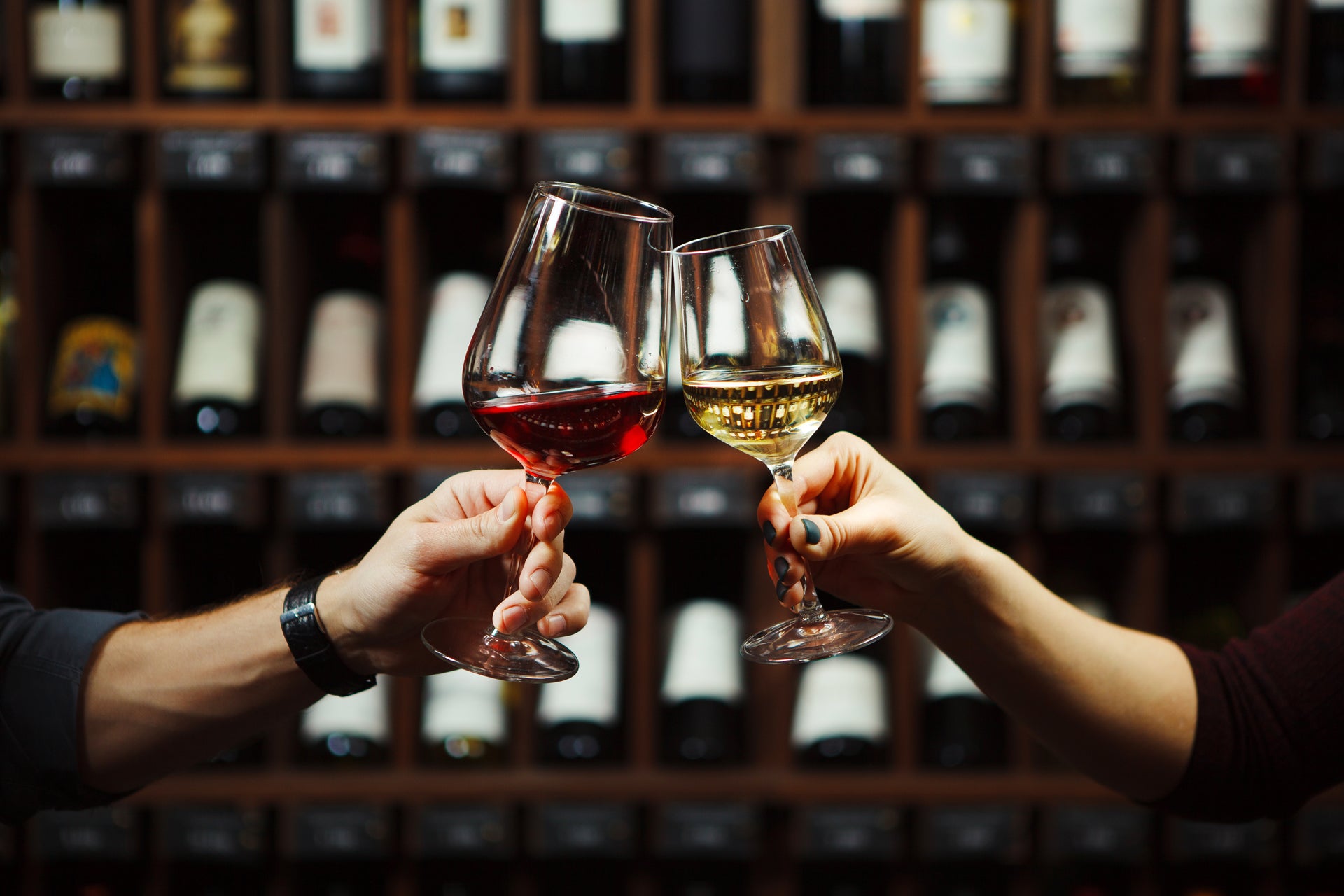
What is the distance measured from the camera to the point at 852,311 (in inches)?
60.0

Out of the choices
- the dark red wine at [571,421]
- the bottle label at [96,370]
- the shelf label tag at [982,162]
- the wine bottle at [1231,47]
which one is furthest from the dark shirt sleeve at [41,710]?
the wine bottle at [1231,47]

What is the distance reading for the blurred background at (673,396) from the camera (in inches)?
57.1

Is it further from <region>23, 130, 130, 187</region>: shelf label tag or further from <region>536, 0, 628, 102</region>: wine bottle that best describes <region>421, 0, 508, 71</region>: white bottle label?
<region>23, 130, 130, 187</region>: shelf label tag

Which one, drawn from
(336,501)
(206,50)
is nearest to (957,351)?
(336,501)

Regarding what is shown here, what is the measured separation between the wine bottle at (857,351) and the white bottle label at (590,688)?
0.42 meters

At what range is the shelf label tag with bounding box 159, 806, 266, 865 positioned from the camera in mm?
1463

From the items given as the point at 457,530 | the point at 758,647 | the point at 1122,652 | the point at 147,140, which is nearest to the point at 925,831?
the point at 1122,652

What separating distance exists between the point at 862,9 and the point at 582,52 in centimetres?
39

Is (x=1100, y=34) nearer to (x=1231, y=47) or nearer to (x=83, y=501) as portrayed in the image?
(x=1231, y=47)

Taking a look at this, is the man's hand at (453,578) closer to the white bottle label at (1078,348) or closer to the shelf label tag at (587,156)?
the shelf label tag at (587,156)

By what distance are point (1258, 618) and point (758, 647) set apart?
3.61 ft

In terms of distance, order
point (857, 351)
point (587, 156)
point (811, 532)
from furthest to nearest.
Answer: point (857, 351) < point (587, 156) < point (811, 532)

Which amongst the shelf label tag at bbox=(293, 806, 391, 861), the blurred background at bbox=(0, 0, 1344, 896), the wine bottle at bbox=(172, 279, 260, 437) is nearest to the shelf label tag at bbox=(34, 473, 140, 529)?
the blurred background at bbox=(0, 0, 1344, 896)

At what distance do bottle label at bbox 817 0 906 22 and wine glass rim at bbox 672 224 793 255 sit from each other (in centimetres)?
92
